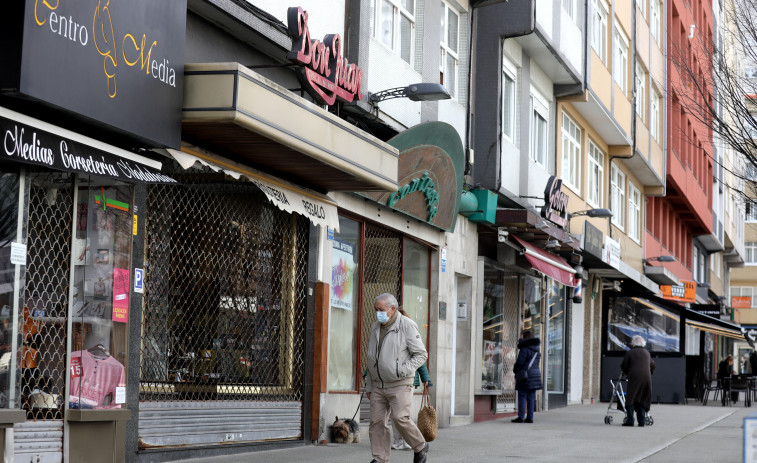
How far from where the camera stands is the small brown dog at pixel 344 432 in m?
14.1

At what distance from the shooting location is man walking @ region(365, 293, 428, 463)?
11008mm

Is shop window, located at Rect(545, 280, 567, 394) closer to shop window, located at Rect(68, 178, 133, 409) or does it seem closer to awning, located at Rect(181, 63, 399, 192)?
awning, located at Rect(181, 63, 399, 192)

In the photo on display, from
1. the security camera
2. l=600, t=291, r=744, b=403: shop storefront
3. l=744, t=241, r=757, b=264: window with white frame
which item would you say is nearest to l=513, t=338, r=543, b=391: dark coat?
the security camera

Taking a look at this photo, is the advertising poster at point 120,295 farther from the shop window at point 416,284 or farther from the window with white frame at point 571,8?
the window with white frame at point 571,8

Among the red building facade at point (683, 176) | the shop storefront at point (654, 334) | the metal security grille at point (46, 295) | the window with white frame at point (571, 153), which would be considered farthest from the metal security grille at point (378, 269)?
the red building facade at point (683, 176)

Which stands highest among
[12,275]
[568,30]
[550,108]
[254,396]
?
[568,30]

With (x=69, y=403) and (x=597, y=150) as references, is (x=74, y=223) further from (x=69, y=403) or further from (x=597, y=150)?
(x=597, y=150)

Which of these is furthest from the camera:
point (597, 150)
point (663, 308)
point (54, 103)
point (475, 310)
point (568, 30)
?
point (663, 308)

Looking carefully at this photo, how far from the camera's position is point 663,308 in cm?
3228

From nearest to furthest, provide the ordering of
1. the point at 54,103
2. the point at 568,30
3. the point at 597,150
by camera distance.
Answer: the point at 54,103, the point at 568,30, the point at 597,150

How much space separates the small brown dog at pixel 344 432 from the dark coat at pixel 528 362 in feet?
21.0

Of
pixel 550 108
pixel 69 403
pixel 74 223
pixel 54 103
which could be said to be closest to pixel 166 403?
pixel 69 403

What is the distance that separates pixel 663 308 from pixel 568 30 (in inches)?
448

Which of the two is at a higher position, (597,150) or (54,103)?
(597,150)
